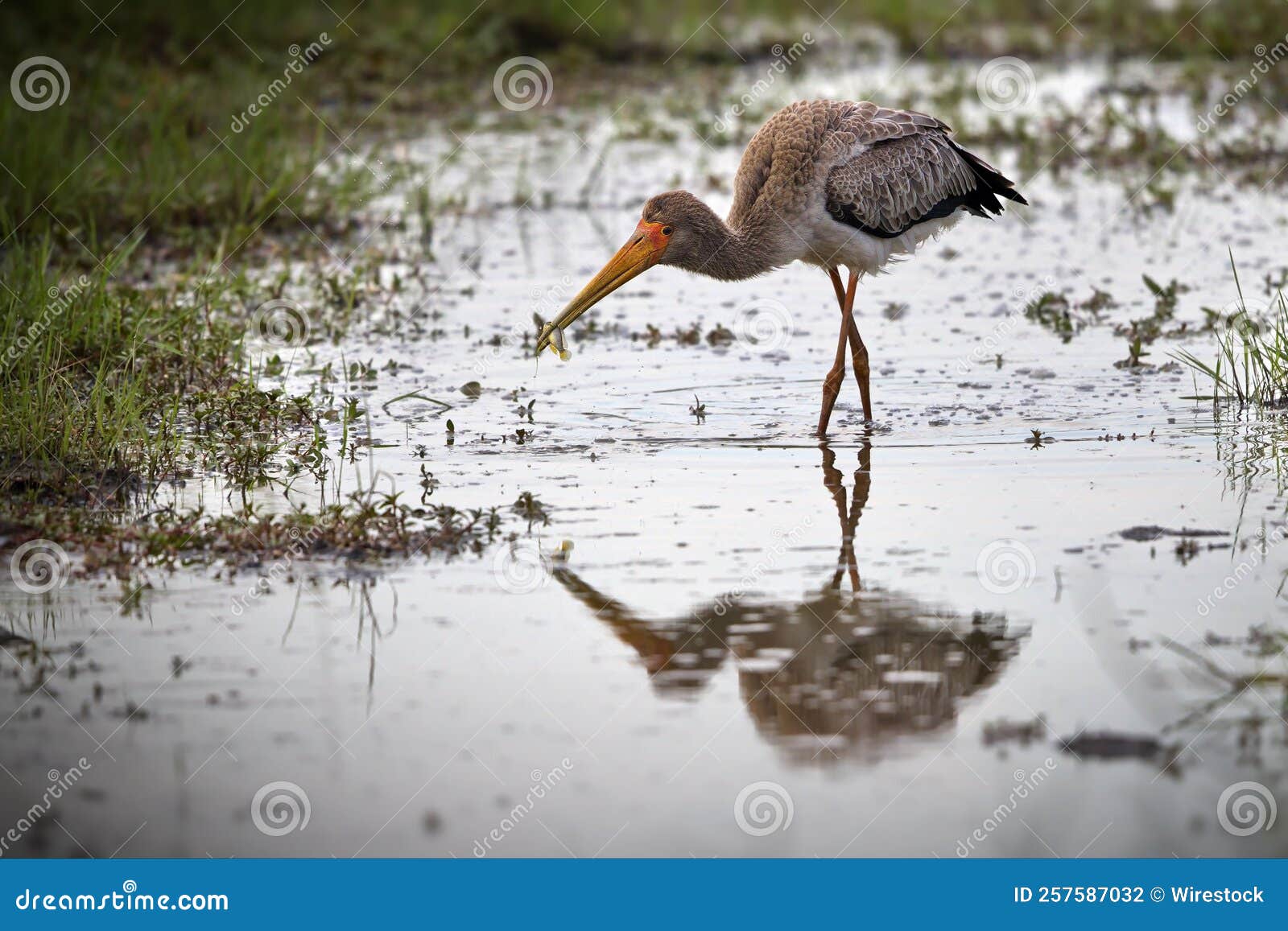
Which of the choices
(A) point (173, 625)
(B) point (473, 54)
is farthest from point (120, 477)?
(B) point (473, 54)

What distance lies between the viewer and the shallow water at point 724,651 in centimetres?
415

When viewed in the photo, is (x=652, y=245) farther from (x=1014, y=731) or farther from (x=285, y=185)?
(x=285, y=185)

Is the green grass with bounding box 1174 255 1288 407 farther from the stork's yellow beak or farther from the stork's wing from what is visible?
the stork's yellow beak

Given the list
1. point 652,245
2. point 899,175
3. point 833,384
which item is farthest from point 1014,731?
point 899,175

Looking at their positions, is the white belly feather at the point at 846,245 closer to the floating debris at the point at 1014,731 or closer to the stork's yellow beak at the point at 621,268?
the stork's yellow beak at the point at 621,268

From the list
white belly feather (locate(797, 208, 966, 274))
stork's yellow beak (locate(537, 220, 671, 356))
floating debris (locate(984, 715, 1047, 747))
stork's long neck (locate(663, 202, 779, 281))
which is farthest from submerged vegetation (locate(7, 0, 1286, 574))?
floating debris (locate(984, 715, 1047, 747))

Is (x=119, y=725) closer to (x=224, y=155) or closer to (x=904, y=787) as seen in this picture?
(x=904, y=787)

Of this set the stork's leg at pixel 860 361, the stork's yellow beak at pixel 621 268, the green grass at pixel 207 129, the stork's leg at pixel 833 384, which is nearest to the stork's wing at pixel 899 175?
the stork's leg at pixel 860 361

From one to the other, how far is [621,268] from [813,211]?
94cm

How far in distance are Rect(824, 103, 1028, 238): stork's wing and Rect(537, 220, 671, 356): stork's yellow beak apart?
0.84 meters

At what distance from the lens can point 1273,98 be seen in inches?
634

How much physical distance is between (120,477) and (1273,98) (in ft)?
42.5

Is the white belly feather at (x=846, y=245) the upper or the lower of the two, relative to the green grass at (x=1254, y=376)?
upper

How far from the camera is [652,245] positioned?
770 cm
